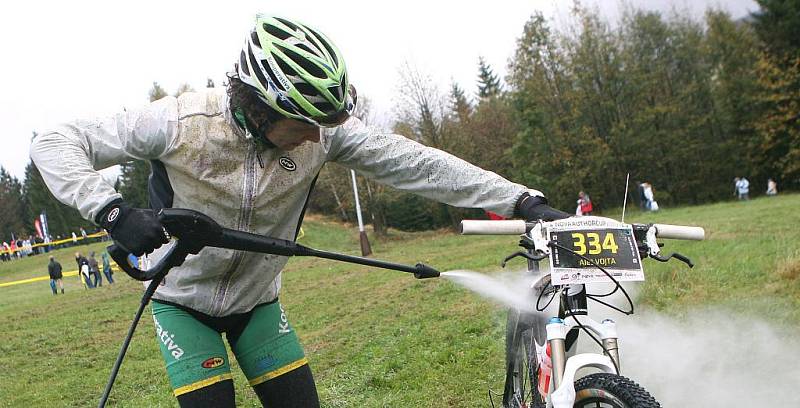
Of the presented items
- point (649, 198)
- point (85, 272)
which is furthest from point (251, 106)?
point (649, 198)

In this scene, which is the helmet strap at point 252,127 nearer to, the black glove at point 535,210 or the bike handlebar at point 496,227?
the bike handlebar at point 496,227

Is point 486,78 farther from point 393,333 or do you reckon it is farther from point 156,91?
point 393,333

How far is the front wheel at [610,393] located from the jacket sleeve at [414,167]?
880 millimetres

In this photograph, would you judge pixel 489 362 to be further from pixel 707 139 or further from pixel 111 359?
pixel 707 139

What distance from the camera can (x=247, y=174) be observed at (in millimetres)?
2754

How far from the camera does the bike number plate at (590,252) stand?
8.23ft

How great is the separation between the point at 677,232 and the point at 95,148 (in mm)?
2574

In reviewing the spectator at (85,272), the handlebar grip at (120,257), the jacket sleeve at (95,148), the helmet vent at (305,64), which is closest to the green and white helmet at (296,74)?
the helmet vent at (305,64)

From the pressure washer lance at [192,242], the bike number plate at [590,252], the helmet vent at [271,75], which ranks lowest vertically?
the bike number plate at [590,252]

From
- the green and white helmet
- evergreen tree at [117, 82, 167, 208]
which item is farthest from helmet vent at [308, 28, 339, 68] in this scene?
evergreen tree at [117, 82, 167, 208]

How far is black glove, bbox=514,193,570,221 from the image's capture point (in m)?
2.67

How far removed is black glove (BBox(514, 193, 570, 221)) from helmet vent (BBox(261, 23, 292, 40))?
4.21ft

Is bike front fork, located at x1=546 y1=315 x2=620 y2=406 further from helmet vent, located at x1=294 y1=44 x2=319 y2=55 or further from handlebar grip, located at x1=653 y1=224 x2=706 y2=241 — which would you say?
helmet vent, located at x1=294 y1=44 x2=319 y2=55

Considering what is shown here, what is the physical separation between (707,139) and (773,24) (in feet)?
26.8
